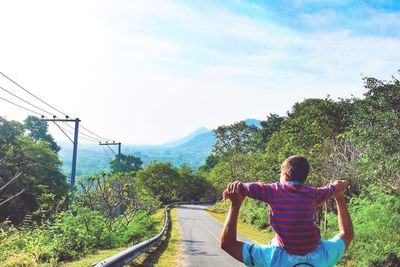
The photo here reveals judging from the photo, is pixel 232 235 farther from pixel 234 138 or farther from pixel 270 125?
pixel 270 125

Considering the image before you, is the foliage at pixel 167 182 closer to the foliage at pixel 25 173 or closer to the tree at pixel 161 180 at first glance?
the tree at pixel 161 180

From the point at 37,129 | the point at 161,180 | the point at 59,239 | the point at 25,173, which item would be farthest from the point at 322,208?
the point at 37,129

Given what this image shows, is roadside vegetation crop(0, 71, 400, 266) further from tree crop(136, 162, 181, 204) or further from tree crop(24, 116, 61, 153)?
tree crop(24, 116, 61, 153)

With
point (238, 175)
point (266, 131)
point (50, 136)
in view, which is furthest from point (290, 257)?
point (50, 136)

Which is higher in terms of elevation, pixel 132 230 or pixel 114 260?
pixel 114 260

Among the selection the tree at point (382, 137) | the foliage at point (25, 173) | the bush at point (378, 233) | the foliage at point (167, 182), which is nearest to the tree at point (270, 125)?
the foliage at point (167, 182)

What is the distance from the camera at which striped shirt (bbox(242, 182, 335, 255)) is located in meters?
3.39

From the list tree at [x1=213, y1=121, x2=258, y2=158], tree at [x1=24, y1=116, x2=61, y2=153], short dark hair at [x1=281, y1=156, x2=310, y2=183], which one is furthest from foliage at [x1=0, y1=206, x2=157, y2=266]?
tree at [x1=24, y1=116, x2=61, y2=153]

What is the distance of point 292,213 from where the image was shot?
3391 millimetres

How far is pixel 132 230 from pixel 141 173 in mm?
57940

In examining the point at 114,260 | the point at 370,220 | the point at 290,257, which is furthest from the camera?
the point at 370,220

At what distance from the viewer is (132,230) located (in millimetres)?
21031

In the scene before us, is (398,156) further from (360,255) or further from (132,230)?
(132,230)

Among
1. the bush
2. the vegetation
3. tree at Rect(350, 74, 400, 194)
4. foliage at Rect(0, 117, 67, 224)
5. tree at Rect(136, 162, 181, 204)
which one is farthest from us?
tree at Rect(136, 162, 181, 204)
